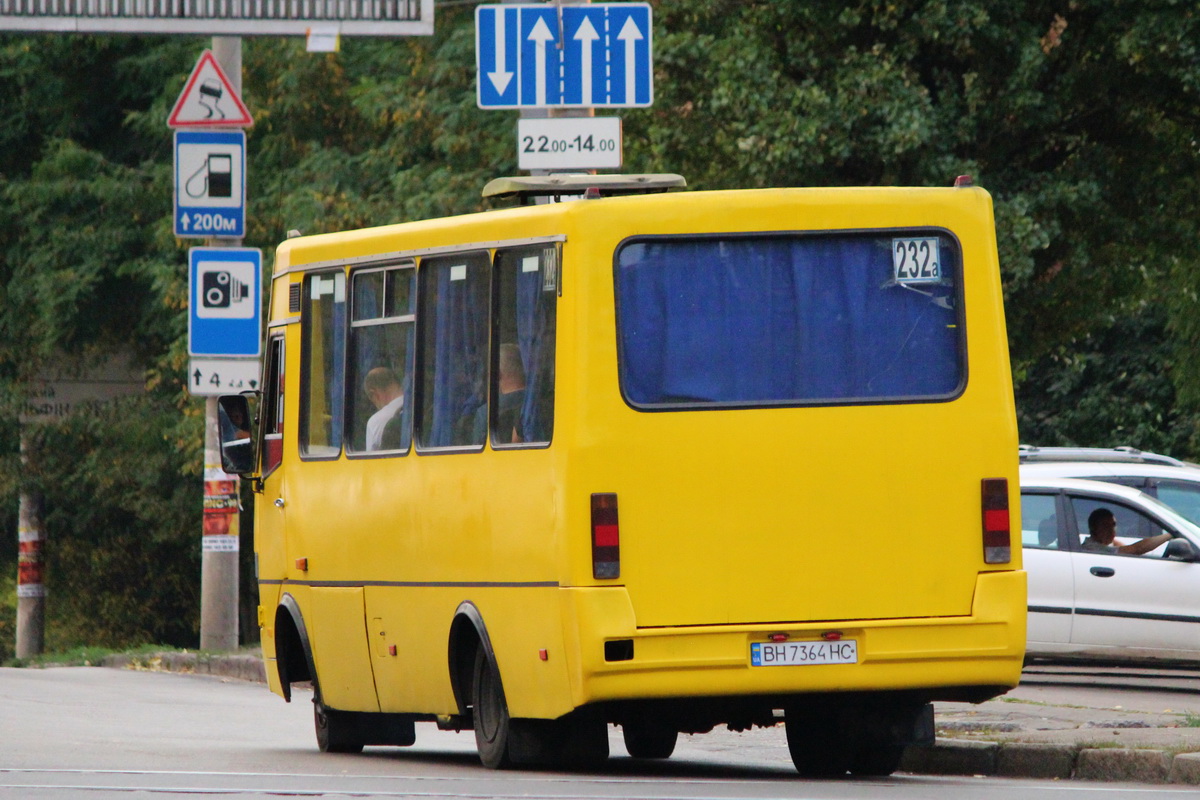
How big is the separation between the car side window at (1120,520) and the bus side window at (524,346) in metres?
8.40

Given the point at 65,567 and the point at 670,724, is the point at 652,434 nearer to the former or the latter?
the point at 670,724

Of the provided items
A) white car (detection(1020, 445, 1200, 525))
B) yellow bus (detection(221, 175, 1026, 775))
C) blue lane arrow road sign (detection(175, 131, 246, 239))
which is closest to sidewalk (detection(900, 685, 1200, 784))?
yellow bus (detection(221, 175, 1026, 775))

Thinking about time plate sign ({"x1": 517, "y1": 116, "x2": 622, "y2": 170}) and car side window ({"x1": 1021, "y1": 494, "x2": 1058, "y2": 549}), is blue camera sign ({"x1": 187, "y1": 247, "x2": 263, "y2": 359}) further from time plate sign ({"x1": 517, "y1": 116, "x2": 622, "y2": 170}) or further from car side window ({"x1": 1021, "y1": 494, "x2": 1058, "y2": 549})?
car side window ({"x1": 1021, "y1": 494, "x2": 1058, "y2": 549})

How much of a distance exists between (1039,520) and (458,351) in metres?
8.29

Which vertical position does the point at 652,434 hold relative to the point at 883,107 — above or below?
below

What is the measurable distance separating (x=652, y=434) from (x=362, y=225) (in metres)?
18.5

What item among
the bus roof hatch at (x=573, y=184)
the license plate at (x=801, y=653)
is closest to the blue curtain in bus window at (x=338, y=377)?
the bus roof hatch at (x=573, y=184)

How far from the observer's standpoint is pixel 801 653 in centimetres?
976

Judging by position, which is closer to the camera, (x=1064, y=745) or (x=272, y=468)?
(x=1064, y=745)

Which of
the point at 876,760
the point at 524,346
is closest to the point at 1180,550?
the point at 876,760

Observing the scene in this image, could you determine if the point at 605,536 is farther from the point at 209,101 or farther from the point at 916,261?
the point at 209,101

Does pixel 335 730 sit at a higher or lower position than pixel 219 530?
lower

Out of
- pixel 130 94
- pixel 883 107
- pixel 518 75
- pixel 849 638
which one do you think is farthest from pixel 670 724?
pixel 130 94

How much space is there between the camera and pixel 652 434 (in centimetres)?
973
